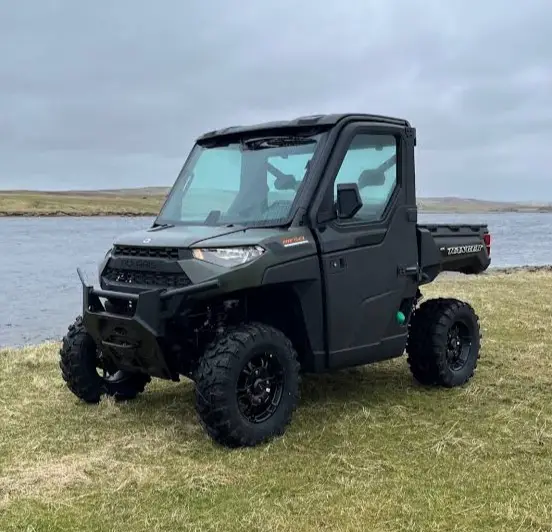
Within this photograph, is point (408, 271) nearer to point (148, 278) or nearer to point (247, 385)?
point (247, 385)

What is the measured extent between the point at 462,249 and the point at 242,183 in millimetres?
2662

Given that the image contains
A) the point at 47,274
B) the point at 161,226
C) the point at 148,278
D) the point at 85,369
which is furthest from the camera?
the point at 47,274

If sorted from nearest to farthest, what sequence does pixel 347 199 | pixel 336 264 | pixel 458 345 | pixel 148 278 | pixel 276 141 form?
pixel 148 278 < pixel 347 199 < pixel 336 264 < pixel 276 141 < pixel 458 345

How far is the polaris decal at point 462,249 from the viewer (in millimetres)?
7746

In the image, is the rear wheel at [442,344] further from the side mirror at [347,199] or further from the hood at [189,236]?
the hood at [189,236]

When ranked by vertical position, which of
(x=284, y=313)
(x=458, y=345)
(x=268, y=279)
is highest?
(x=268, y=279)

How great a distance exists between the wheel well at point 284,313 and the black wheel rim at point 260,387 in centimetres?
45

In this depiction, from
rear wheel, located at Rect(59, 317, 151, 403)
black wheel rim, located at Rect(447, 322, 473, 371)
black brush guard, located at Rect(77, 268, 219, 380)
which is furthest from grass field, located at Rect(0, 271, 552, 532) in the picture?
black brush guard, located at Rect(77, 268, 219, 380)

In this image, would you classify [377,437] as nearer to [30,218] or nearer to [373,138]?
[373,138]

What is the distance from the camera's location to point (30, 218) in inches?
3219

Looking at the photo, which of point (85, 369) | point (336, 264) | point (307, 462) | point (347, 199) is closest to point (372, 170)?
point (347, 199)

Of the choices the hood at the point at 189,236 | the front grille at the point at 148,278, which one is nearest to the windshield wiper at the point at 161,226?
the hood at the point at 189,236

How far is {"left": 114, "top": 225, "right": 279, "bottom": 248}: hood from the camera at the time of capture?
19.4 feet

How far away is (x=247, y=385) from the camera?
5883mm
